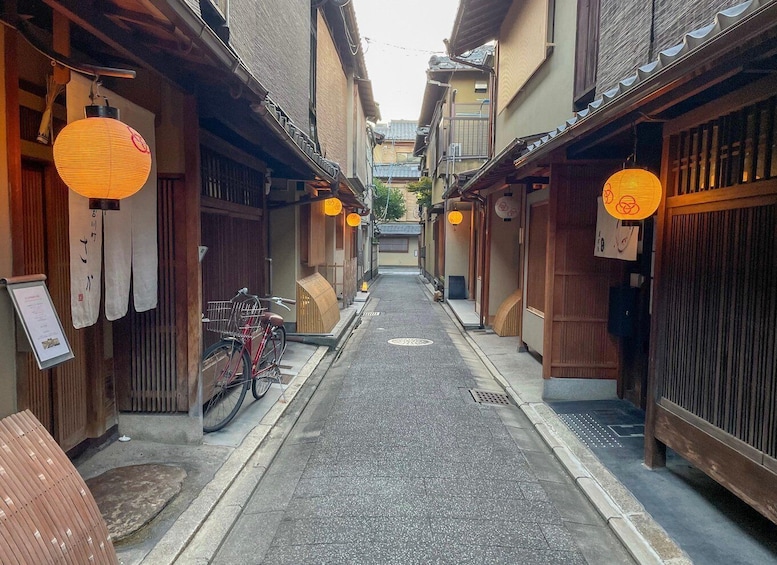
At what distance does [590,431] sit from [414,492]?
295 cm

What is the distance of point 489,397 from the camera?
8.34 metres

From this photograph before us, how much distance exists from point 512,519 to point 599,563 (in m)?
0.79

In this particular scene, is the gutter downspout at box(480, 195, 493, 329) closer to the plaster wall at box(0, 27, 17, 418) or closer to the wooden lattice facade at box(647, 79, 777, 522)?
the wooden lattice facade at box(647, 79, 777, 522)

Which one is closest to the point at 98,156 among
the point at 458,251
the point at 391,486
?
the point at 391,486

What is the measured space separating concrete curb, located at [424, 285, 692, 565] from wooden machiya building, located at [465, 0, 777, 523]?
0.70 meters

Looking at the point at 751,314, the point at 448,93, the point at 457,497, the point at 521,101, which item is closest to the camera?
the point at 751,314

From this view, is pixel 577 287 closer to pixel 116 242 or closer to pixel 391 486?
pixel 391 486

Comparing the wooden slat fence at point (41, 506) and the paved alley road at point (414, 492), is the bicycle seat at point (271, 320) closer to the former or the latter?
the paved alley road at point (414, 492)

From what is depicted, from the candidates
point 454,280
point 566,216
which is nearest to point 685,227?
point 566,216

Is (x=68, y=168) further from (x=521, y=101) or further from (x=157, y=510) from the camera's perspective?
(x=521, y=101)

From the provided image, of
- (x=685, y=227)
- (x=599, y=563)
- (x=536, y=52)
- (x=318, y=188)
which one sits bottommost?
(x=599, y=563)

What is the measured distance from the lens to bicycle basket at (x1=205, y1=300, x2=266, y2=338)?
23.6 ft

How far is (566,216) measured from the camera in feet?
26.3

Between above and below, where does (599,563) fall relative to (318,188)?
below
